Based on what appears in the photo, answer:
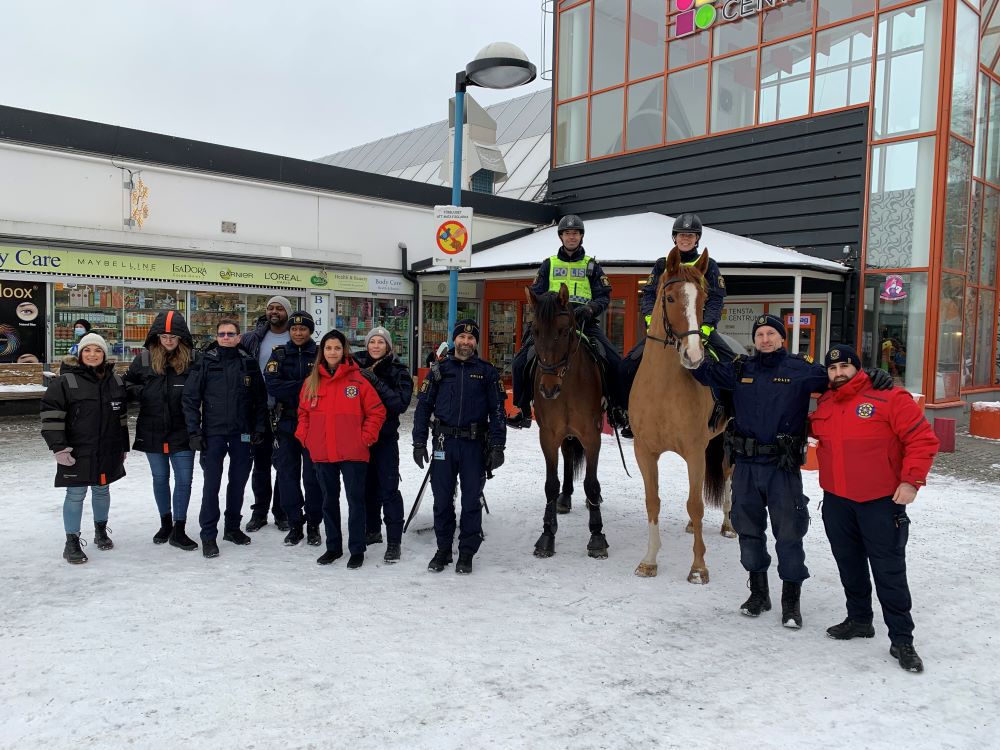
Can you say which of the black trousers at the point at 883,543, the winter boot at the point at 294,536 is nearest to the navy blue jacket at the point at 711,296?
the black trousers at the point at 883,543

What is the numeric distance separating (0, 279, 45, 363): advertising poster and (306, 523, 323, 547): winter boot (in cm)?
837

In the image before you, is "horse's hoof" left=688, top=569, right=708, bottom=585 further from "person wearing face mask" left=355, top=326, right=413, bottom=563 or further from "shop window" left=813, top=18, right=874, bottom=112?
"shop window" left=813, top=18, right=874, bottom=112

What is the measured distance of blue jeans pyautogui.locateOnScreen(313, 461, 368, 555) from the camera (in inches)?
198

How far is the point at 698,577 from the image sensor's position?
4898 millimetres

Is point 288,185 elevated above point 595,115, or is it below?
below

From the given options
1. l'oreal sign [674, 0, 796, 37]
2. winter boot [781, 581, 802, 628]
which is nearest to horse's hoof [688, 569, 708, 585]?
winter boot [781, 581, 802, 628]

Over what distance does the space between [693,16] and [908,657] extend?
50.8 feet

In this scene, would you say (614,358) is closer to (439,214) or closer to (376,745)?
(439,214)

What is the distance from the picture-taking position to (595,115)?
17.5 metres

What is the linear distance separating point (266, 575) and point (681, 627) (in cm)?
291

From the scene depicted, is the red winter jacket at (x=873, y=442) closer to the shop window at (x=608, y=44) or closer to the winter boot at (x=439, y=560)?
the winter boot at (x=439, y=560)

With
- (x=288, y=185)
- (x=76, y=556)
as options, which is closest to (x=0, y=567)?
(x=76, y=556)

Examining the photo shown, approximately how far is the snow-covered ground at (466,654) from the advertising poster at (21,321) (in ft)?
21.3

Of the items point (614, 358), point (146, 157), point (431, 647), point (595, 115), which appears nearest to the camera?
point (431, 647)
